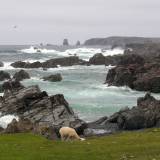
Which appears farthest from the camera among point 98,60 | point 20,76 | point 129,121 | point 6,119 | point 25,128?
point 98,60

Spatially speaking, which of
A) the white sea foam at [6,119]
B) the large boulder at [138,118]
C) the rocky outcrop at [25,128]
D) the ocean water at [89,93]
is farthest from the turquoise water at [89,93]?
the rocky outcrop at [25,128]

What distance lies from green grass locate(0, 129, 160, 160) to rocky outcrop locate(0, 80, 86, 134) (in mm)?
17463

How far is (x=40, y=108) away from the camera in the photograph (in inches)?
2234

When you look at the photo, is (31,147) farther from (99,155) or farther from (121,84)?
(121,84)

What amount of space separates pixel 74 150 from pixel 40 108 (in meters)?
29.7

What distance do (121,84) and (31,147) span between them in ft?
224

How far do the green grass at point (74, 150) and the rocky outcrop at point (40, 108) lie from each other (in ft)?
57.3

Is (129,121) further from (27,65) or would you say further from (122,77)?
(27,65)

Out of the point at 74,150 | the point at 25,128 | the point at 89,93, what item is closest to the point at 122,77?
the point at 89,93

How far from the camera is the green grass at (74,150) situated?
25328 mm

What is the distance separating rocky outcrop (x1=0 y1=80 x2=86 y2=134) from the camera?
165 ft

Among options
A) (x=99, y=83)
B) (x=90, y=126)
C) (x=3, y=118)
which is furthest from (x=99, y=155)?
(x=99, y=83)

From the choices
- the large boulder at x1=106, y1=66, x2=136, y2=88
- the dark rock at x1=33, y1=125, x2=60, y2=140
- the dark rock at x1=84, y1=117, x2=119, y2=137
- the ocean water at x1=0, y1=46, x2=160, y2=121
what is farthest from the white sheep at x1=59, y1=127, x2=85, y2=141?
the large boulder at x1=106, y1=66, x2=136, y2=88

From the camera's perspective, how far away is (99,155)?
25922 mm
